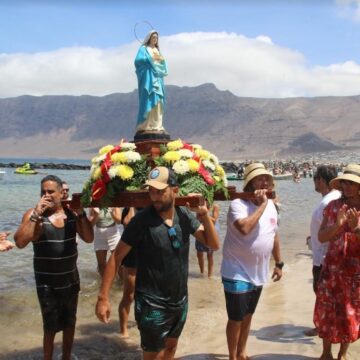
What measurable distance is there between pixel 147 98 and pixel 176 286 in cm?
453

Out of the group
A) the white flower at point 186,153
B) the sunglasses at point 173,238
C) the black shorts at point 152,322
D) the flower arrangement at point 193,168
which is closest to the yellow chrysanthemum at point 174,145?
the flower arrangement at point 193,168

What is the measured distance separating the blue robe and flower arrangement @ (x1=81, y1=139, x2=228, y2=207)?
9.72 ft

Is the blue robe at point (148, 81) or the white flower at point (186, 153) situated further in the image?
the blue robe at point (148, 81)

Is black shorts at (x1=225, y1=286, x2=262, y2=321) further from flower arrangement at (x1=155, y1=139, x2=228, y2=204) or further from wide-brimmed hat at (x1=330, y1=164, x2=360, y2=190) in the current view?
wide-brimmed hat at (x1=330, y1=164, x2=360, y2=190)

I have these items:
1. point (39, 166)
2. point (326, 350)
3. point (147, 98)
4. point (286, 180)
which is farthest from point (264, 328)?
point (39, 166)

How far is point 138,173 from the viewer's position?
4898 mm

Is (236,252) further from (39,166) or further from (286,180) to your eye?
(39,166)

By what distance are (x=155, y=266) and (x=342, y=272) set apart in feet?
6.39

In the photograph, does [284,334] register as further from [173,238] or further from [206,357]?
[173,238]

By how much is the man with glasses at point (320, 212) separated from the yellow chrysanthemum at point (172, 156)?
1.68m

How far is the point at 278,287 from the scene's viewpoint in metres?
9.26

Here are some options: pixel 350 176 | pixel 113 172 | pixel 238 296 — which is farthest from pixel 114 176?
pixel 350 176

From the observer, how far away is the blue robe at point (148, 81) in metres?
8.00

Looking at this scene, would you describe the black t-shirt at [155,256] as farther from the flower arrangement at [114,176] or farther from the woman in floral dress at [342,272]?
the woman in floral dress at [342,272]
